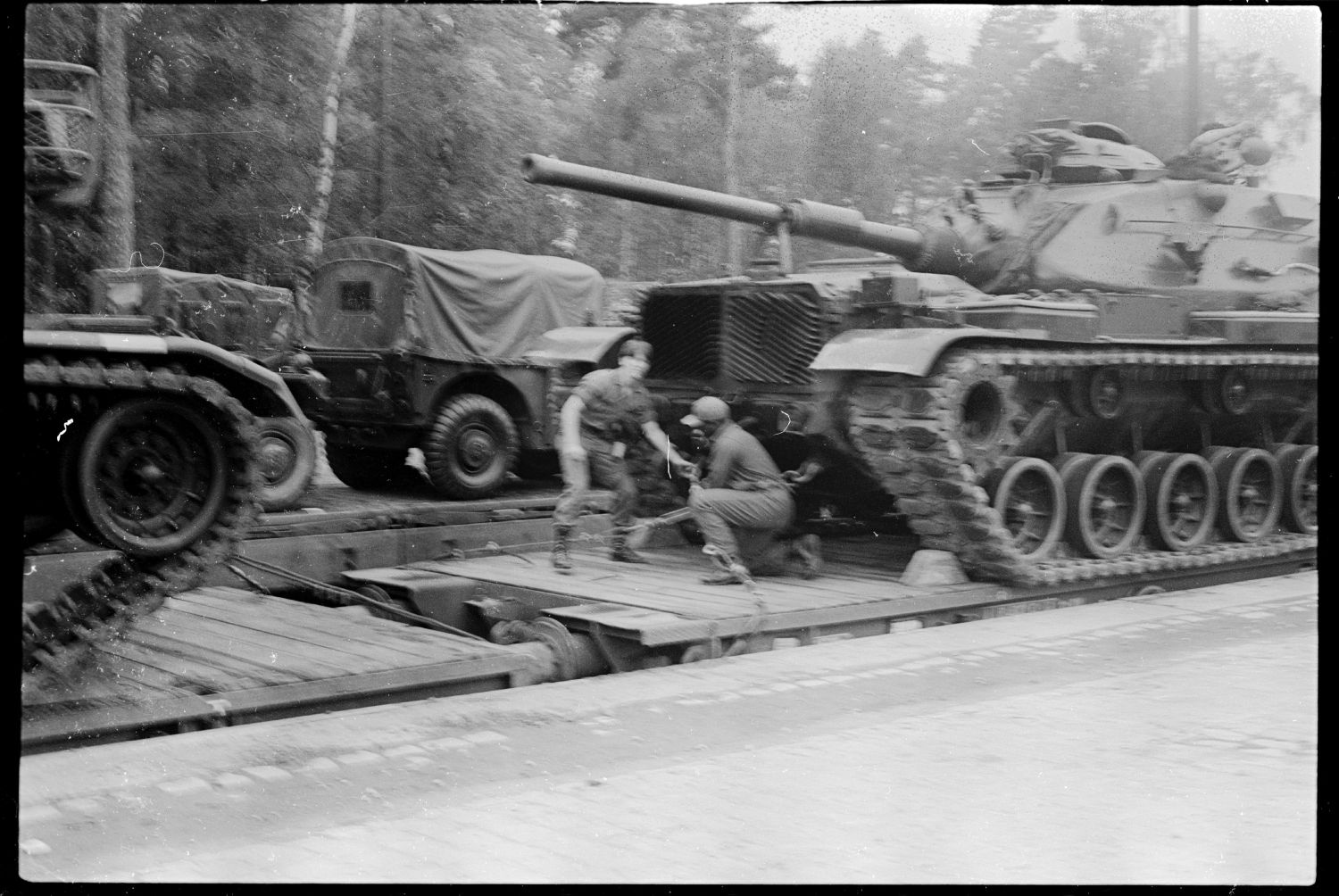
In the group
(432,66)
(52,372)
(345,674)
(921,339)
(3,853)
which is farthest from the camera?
(921,339)

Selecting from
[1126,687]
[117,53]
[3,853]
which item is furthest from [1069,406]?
[3,853]

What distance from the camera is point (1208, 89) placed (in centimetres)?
743

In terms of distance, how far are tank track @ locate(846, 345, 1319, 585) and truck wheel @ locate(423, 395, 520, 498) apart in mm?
3170

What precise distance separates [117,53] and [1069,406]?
5.91 meters

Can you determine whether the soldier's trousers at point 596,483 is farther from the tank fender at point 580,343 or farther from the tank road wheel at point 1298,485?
the tank road wheel at point 1298,485

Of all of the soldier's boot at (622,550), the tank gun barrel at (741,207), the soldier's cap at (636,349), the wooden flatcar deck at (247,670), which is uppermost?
the tank gun barrel at (741,207)

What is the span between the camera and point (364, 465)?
33.9ft

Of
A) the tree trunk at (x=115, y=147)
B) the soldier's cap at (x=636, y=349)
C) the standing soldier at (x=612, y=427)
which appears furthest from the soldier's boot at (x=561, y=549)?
the tree trunk at (x=115, y=147)

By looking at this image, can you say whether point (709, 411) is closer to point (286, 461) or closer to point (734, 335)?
point (734, 335)

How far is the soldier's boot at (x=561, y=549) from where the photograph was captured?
8133mm

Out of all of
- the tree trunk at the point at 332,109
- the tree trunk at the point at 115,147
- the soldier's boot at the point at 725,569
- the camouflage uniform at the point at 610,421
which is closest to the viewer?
the tree trunk at the point at 115,147

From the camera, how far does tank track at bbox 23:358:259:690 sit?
18.3 ft

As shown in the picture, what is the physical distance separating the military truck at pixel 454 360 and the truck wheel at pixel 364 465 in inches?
0.4

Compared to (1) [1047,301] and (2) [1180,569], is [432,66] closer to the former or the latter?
(1) [1047,301]
